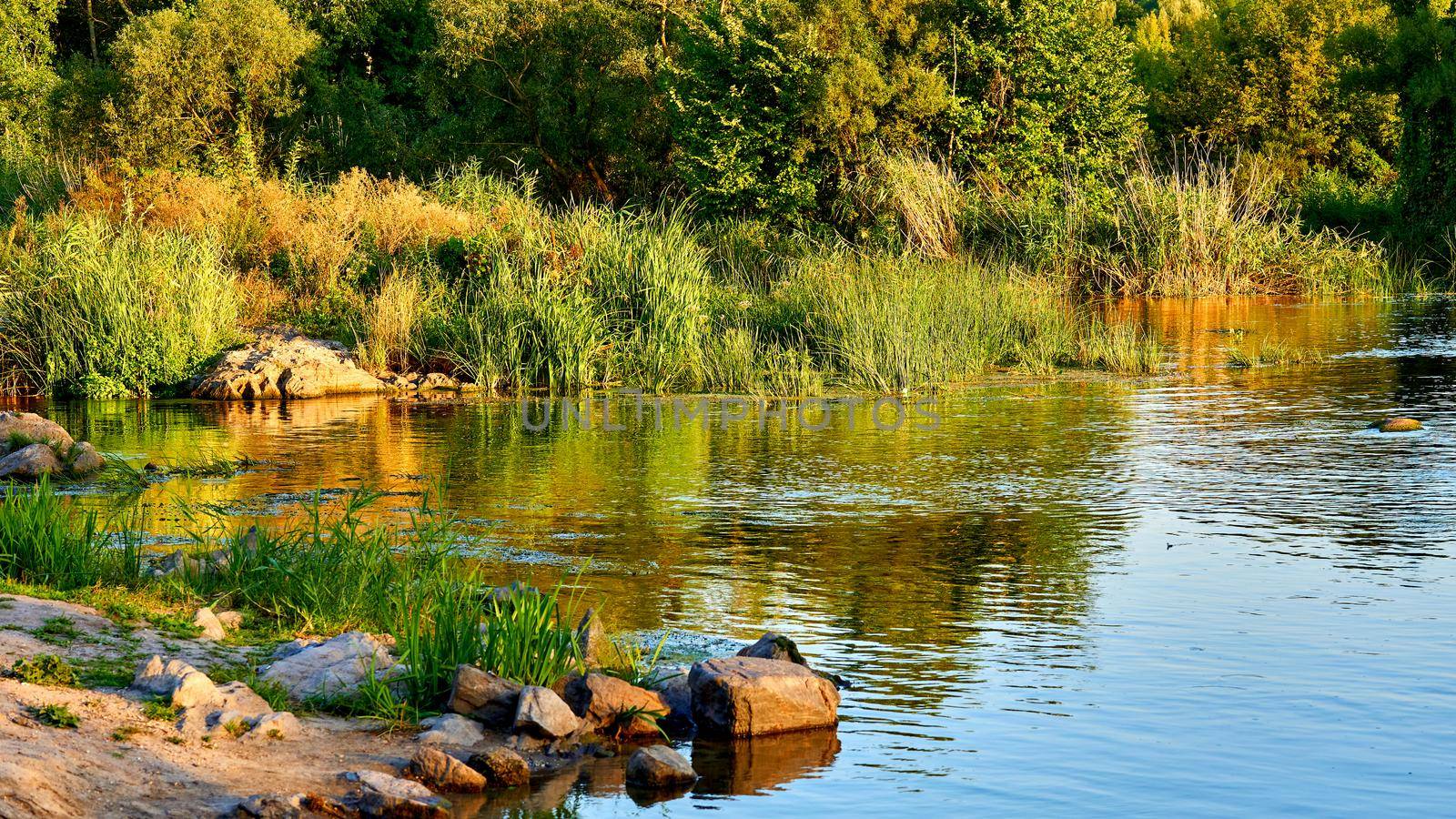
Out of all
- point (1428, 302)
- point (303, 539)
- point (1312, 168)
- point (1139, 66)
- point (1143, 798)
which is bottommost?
point (1143, 798)

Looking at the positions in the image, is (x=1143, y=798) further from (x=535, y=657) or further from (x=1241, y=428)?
(x=1241, y=428)

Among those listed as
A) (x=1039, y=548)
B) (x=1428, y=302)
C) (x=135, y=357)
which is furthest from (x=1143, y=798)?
(x=1428, y=302)

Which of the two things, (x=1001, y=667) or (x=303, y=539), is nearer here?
(x=1001, y=667)

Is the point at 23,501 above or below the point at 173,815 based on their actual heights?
above

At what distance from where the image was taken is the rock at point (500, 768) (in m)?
6.45

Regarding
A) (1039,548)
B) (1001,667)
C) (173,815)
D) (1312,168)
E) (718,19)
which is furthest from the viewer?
(1312,168)

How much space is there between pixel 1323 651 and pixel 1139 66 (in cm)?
4175

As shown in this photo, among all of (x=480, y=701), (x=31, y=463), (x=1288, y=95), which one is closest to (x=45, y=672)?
(x=480, y=701)

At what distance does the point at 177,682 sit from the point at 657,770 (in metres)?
2.04

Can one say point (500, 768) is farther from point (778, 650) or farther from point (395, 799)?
point (778, 650)

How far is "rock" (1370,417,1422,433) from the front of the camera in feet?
50.0

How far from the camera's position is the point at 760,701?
23.0 feet

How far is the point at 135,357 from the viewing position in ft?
68.5

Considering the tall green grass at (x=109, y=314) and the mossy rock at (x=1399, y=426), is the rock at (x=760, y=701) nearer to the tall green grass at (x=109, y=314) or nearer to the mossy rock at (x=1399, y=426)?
the mossy rock at (x=1399, y=426)
